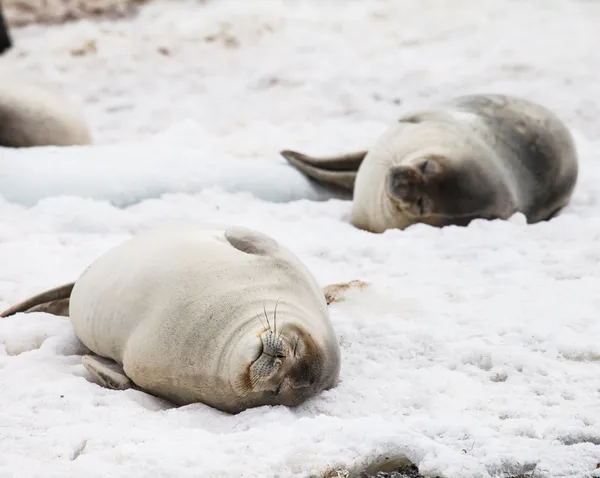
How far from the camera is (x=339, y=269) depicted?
11.8 ft

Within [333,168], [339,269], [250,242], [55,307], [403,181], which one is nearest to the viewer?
[250,242]

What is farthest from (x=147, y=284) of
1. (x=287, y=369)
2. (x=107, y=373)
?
(x=287, y=369)

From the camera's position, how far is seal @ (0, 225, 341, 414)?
2334mm

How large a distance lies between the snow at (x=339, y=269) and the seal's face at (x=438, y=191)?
9 cm

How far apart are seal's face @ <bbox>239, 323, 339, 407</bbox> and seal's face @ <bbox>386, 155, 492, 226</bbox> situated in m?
1.54

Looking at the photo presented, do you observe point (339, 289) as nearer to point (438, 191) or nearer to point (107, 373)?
point (438, 191)

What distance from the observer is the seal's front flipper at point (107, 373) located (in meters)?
2.56

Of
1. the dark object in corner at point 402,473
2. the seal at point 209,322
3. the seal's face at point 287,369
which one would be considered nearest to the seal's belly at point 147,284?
the seal at point 209,322

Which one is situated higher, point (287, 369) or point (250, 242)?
point (250, 242)

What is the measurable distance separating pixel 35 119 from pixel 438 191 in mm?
2390

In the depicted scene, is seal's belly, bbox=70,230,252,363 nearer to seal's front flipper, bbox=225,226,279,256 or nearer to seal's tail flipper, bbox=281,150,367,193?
seal's front flipper, bbox=225,226,279,256

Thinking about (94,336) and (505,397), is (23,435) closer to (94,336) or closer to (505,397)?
(94,336)

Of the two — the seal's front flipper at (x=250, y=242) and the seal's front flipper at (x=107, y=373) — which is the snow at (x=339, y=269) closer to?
the seal's front flipper at (x=107, y=373)

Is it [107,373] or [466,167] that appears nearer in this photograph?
[107,373]
